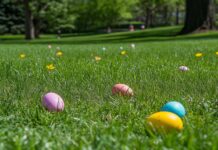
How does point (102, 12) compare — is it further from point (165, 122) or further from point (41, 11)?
point (165, 122)

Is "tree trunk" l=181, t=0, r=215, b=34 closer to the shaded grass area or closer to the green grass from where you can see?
the shaded grass area

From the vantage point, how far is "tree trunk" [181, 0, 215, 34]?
958 inches

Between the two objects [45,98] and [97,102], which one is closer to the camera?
[45,98]

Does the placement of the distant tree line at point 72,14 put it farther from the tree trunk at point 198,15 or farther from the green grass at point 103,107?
the green grass at point 103,107

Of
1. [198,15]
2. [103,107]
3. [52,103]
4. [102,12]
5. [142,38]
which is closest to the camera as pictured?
[52,103]

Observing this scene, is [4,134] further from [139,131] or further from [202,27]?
[202,27]

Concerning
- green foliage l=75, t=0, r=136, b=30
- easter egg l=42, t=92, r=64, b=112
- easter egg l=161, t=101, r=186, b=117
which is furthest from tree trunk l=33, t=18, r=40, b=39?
easter egg l=161, t=101, r=186, b=117

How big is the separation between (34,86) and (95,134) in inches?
86.3

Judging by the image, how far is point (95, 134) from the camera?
253 centimetres

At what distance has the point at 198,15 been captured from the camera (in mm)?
24297

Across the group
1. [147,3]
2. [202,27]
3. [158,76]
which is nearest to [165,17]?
[147,3]

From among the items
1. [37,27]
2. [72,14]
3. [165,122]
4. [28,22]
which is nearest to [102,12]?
[72,14]

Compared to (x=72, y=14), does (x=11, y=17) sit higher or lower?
higher

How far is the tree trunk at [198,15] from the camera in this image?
24.3 metres
